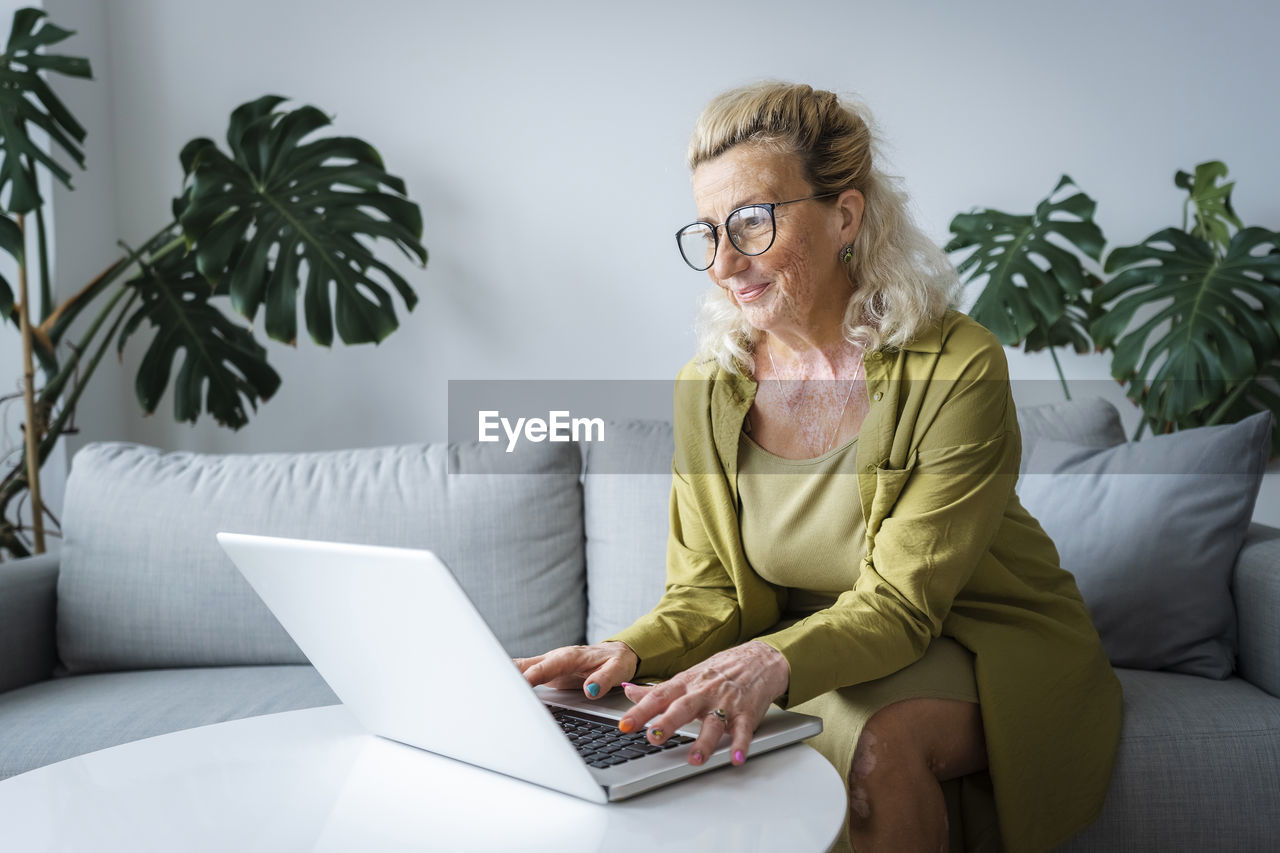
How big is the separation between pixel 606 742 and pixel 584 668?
0.66 feet

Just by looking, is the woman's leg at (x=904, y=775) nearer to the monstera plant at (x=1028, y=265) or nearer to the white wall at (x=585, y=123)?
the monstera plant at (x=1028, y=265)

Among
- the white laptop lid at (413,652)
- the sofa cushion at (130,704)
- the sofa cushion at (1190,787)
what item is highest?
the white laptop lid at (413,652)

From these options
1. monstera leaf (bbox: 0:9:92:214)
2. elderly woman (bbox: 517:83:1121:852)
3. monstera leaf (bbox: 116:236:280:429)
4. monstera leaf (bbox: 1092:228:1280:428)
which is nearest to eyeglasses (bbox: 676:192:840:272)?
elderly woman (bbox: 517:83:1121:852)

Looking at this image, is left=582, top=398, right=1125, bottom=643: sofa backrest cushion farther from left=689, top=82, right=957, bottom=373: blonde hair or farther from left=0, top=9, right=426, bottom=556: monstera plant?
left=0, top=9, right=426, bottom=556: monstera plant

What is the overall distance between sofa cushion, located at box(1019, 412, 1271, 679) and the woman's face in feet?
2.26

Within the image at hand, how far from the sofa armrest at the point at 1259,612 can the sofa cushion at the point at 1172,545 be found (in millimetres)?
18

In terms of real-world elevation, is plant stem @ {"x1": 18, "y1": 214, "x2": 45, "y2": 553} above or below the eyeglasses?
below

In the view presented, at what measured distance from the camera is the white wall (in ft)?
8.68

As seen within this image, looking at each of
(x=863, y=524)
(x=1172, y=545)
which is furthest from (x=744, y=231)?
(x=1172, y=545)

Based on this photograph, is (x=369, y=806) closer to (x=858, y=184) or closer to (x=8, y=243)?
(x=858, y=184)

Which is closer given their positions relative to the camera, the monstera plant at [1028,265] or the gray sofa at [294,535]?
the gray sofa at [294,535]

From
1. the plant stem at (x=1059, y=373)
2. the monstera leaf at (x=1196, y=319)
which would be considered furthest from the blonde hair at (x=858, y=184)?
the plant stem at (x=1059, y=373)

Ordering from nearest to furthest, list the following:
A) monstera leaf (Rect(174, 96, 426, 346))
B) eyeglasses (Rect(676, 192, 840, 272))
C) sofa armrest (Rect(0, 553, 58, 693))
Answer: eyeglasses (Rect(676, 192, 840, 272)), sofa armrest (Rect(0, 553, 58, 693)), monstera leaf (Rect(174, 96, 426, 346))

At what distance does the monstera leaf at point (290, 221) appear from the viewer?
2.33 m
